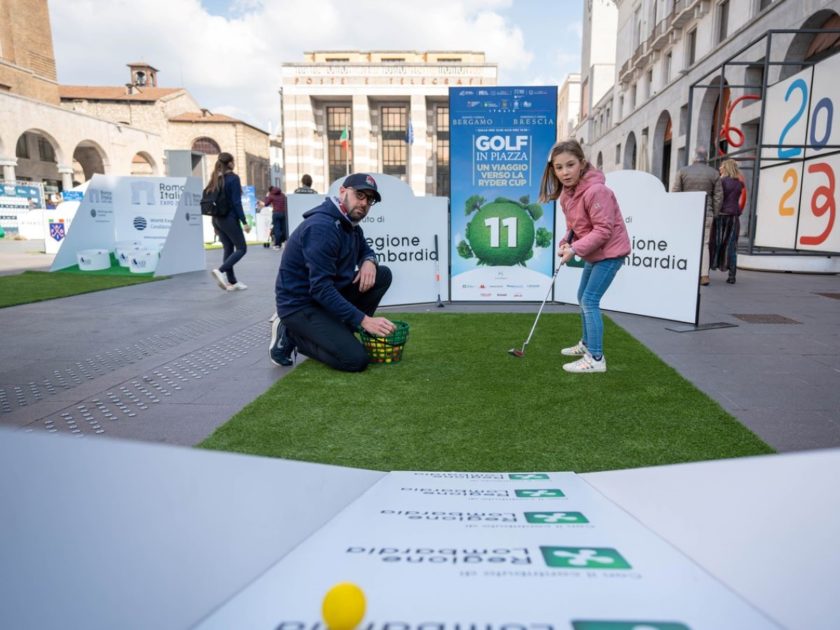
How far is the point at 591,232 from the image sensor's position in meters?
4.36

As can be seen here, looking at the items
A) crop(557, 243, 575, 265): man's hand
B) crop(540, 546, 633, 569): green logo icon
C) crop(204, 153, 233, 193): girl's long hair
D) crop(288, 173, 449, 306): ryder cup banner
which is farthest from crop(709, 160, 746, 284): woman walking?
crop(540, 546, 633, 569): green logo icon

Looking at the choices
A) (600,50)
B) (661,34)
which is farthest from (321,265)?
(600,50)

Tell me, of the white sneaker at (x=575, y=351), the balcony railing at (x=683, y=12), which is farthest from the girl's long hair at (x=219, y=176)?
the balcony railing at (x=683, y=12)

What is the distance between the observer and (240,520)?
43.0 inches

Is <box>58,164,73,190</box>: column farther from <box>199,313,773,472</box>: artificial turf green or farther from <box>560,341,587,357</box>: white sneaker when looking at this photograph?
<box>560,341,587,357</box>: white sneaker

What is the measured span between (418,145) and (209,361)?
2224 inches

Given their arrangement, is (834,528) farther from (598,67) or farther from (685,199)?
(598,67)

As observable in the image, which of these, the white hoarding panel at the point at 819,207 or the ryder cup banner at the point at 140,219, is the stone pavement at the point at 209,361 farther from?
the ryder cup banner at the point at 140,219

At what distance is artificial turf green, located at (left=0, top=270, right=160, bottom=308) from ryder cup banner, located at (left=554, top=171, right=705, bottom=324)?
8038mm

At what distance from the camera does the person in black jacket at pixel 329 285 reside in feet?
14.1

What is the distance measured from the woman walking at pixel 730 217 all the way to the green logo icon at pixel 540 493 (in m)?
10.00

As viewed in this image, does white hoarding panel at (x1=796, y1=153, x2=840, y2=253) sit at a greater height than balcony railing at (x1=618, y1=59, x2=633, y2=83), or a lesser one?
lesser

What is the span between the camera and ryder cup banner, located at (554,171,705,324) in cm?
635

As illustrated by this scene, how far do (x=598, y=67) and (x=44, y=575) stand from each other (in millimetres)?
55304
